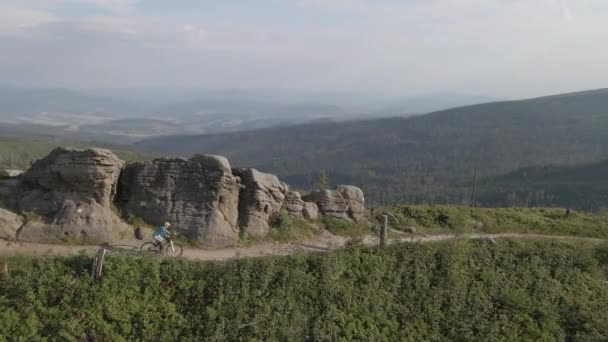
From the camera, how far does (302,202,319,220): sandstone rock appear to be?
2811 centimetres

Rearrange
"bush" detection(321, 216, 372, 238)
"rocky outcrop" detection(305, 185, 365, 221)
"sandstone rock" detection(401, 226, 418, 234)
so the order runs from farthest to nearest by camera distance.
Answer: "sandstone rock" detection(401, 226, 418, 234)
"rocky outcrop" detection(305, 185, 365, 221)
"bush" detection(321, 216, 372, 238)

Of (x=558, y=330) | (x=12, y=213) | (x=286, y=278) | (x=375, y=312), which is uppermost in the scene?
(x=12, y=213)

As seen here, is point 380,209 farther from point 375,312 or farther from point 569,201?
point 569,201

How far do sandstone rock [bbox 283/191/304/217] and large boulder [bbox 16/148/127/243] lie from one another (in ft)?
29.3

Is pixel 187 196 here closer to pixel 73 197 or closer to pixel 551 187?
pixel 73 197

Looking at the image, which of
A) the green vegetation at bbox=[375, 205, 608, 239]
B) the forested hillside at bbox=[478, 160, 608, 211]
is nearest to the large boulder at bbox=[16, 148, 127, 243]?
the green vegetation at bbox=[375, 205, 608, 239]

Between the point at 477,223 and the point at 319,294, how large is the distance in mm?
15253

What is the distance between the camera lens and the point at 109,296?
712 inches

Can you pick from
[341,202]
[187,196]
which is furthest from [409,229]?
[187,196]

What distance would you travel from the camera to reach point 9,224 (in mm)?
21469

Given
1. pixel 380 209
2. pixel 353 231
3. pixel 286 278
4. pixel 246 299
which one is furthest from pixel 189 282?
pixel 380 209

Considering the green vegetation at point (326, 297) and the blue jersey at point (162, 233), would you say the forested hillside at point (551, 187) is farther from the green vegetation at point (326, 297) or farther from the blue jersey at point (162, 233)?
the blue jersey at point (162, 233)

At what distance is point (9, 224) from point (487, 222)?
27.2m

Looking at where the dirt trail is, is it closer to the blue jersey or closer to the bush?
the bush
